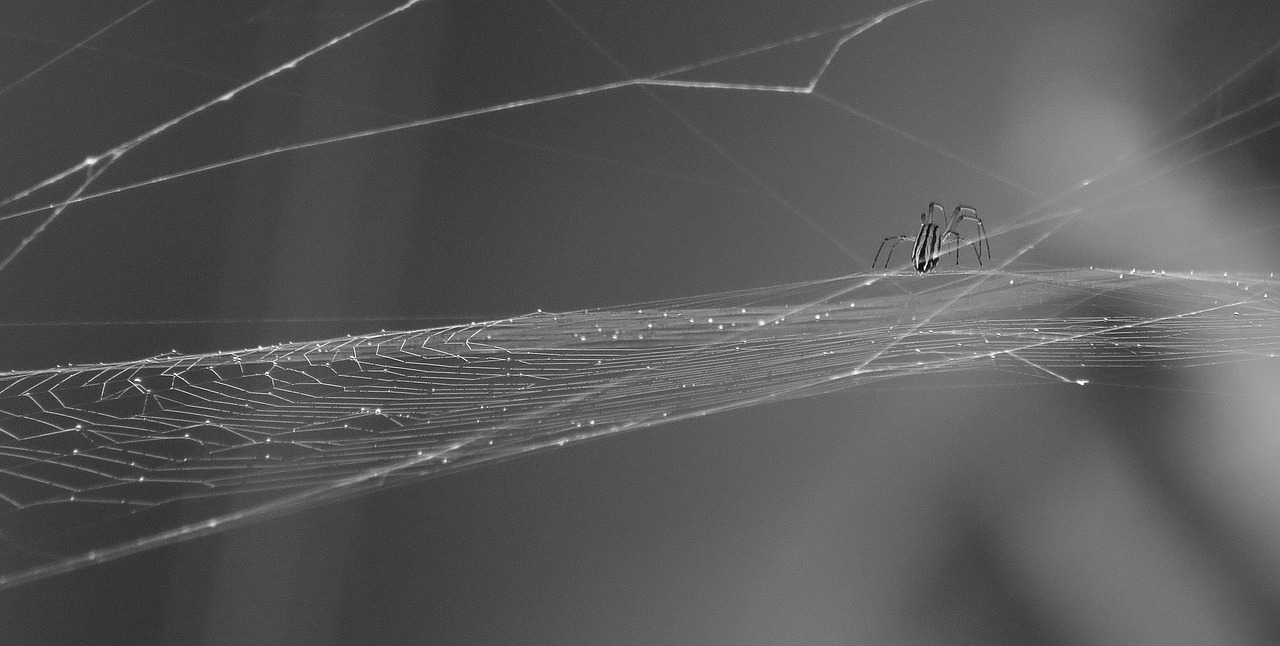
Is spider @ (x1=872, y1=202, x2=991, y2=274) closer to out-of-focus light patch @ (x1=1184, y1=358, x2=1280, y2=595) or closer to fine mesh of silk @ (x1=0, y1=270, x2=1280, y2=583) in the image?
fine mesh of silk @ (x1=0, y1=270, x2=1280, y2=583)

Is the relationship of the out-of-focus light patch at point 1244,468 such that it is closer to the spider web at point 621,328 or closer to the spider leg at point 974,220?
the spider web at point 621,328

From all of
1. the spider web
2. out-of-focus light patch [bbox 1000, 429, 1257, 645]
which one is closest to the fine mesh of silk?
the spider web

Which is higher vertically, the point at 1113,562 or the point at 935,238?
the point at 935,238

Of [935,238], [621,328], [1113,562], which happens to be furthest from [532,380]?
[1113,562]

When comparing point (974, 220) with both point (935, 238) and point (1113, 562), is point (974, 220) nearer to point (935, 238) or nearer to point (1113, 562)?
point (935, 238)

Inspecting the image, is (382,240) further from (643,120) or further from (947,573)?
(947,573)

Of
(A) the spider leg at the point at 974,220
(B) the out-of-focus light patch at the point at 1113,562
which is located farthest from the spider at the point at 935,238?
(B) the out-of-focus light patch at the point at 1113,562

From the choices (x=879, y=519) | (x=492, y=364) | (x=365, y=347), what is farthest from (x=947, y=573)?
(x=365, y=347)

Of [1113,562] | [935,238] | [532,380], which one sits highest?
[935,238]
